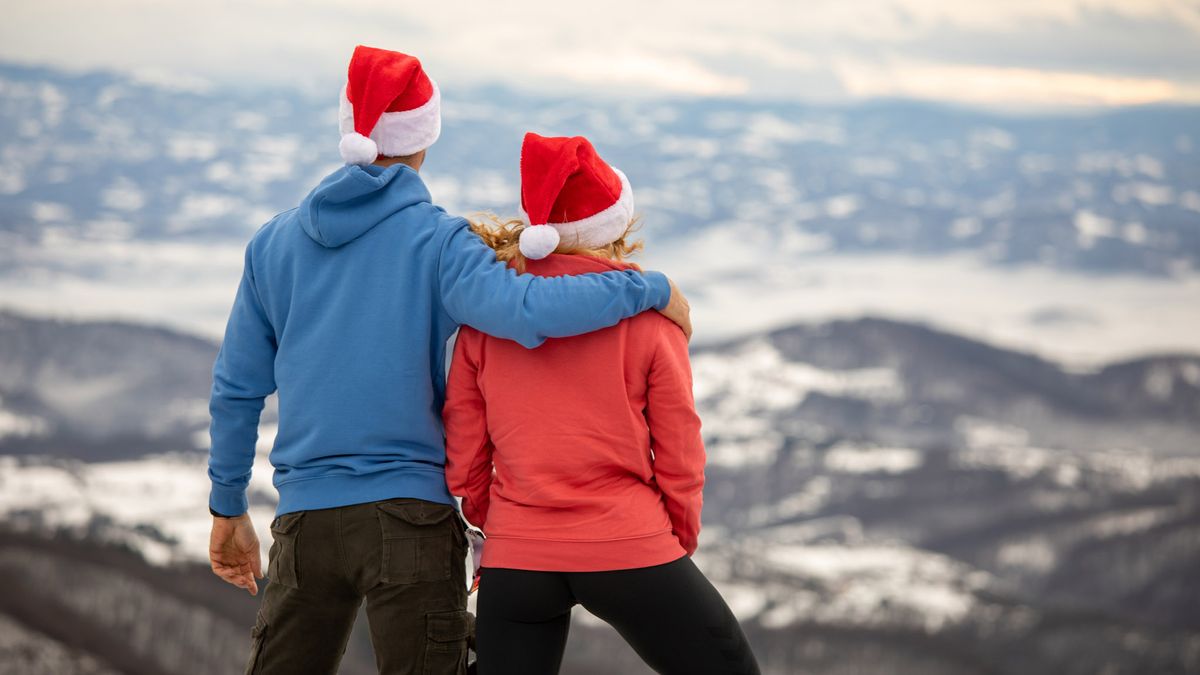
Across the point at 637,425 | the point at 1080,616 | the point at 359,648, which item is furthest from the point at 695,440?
the point at 1080,616

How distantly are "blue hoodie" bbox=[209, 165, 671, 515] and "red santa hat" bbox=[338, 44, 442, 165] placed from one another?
11.9 inches

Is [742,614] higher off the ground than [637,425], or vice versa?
[637,425]

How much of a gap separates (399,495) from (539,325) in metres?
1.18

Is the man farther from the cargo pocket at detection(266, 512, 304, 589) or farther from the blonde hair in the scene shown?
the blonde hair

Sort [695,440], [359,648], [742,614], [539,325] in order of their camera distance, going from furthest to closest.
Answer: [742,614]
[359,648]
[695,440]
[539,325]

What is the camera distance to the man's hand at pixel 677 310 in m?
5.78

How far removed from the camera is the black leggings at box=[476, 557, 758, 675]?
5531 mm

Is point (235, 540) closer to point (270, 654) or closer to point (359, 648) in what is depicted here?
point (270, 654)

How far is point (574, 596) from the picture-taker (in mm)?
5684

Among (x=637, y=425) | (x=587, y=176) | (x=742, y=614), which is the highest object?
(x=587, y=176)

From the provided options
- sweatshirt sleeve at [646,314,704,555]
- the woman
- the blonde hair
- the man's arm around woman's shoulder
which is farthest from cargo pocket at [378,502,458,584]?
the blonde hair

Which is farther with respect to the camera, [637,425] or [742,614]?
[742,614]

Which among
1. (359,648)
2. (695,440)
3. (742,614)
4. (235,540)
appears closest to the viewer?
(695,440)

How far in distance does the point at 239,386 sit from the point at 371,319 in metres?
0.90
